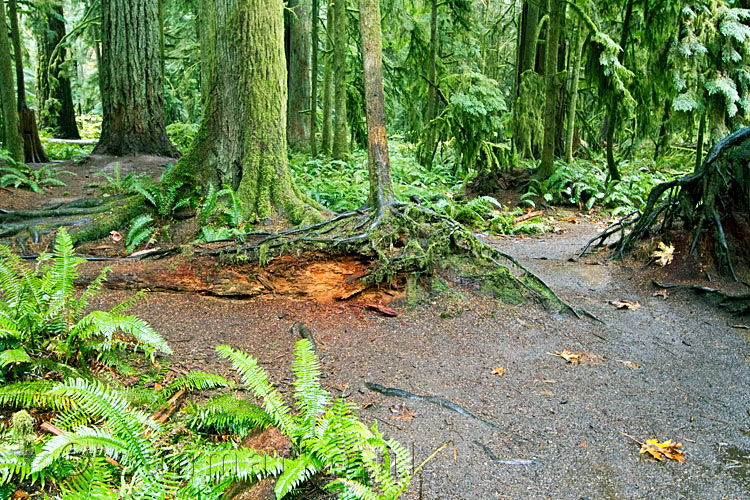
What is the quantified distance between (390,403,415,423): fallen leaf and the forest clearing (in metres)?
0.12

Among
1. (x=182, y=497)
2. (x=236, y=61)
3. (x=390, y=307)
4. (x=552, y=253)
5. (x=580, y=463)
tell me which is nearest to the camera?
(x=182, y=497)

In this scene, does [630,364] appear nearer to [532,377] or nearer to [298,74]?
[532,377]

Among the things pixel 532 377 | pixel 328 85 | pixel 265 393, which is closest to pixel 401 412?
pixel 265 393

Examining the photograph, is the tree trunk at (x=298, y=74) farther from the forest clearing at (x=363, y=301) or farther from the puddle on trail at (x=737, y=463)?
the puddle on trail at (x=737, y=463)

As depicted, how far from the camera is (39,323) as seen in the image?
3482mm

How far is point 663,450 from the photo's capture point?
3354 millimetres

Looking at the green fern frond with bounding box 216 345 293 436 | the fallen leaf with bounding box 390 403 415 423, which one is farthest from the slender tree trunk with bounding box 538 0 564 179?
the green fern frond with bounding box 216 345 293 436

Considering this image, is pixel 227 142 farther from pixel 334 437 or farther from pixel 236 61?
pixel 334 437

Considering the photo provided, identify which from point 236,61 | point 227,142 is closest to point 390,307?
point 227,142

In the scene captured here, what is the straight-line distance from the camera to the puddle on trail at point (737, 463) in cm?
312

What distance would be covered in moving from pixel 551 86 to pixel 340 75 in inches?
196

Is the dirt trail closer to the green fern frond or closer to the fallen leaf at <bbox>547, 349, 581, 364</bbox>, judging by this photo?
the fallen leaf at <bbox>547, 349, 581, 364</bbox>

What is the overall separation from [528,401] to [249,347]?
2.36 m

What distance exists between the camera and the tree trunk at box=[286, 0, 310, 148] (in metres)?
16.0
